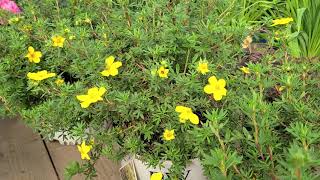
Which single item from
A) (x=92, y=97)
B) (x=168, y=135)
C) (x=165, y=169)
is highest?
(x=92, y=97)

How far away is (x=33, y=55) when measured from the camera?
150 centimetres

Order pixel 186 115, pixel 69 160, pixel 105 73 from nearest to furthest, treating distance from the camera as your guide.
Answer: pixel 186 115
pixel 105 73
pixel 69 160

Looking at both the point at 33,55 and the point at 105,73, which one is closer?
the point at 105,73

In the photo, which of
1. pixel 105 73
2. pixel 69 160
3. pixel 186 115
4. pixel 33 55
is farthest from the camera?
pixel 69 160

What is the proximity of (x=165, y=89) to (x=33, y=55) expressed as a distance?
1.81 feet

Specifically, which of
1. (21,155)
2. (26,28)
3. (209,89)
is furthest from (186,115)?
(21,155)

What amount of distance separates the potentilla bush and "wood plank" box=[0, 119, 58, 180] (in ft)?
1.13

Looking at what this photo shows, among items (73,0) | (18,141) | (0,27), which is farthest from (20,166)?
(73,0)

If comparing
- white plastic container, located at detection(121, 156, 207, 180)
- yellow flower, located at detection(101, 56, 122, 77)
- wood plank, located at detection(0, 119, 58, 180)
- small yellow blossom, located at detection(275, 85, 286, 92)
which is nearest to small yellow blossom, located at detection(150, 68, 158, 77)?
yellow flower, located at detection(101, 56, 122, 77)

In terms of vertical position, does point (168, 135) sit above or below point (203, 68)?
below

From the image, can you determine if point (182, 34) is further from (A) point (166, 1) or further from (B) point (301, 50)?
(B) point (301, 50)

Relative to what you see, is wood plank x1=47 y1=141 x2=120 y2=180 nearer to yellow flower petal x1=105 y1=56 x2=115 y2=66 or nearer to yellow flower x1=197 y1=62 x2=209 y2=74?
yellow flower petal x1=105 y1=56 x2=115 y2=66

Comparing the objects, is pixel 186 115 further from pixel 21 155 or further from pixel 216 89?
pixel 21 155

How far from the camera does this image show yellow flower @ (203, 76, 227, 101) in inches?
43.7
